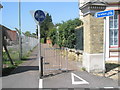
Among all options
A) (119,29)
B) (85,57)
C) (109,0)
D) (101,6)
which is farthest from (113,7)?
(85,57)

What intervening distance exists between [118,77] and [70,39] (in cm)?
897

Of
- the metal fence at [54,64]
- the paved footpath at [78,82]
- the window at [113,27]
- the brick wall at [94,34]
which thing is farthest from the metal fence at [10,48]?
the window at [113,27]

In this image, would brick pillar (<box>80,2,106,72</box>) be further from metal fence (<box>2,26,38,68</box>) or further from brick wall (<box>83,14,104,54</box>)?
metal fence (<box>2,26,38,68</box>)

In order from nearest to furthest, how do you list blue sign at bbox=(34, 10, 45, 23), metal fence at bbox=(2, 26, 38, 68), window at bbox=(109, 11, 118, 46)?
blue sign at bbox=(34, 10, 45, 23) → metal fence at bbox=(2, 26, 38, 68) → window at bbox=(109, 11, 118, 46)

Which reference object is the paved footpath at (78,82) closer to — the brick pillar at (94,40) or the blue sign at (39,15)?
the brick pillar at (94,40)

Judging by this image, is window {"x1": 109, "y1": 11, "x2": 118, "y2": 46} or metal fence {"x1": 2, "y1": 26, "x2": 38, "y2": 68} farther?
window {"x1": 109, "y1": 11, "x2": 118, "y2": 46}

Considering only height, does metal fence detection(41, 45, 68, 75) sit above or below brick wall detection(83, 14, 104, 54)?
below

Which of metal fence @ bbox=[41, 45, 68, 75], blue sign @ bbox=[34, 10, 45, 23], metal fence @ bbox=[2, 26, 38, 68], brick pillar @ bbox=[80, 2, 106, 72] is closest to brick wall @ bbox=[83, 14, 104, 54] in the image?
brick pillar @ bbox=[80, 2, 106, 72]


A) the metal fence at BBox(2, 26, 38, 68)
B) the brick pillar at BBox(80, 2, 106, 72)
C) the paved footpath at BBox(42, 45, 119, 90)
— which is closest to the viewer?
the paved footpath at BBox(42, 45, 119, 90)

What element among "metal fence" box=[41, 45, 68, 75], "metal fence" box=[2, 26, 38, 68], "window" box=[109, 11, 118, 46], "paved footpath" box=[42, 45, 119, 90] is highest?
"window" box=[109, 11, 118, 46]

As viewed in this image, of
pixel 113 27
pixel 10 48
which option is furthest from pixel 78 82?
pixel 10 48

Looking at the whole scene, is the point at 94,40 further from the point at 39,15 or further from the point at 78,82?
the point at 39,15

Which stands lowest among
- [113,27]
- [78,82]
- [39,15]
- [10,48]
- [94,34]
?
[78,82]

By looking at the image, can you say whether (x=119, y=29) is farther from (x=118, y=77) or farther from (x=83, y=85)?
(x=83, y=85)
